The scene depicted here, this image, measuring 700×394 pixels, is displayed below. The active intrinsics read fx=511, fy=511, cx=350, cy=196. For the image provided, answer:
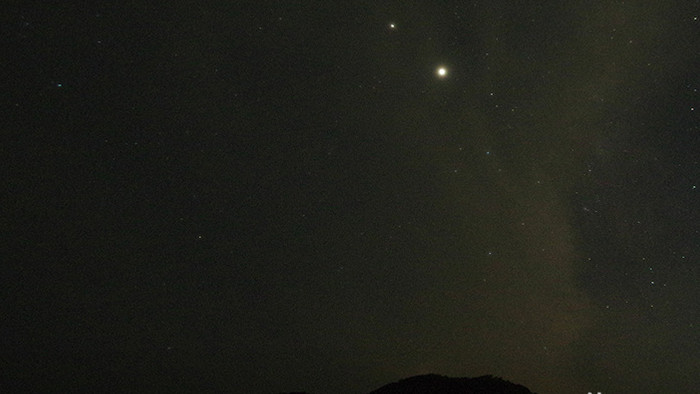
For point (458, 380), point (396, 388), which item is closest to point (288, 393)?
point (396, 388)

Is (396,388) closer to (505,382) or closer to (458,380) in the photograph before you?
(458,380)

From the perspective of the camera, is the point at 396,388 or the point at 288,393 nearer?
the point at 396,388

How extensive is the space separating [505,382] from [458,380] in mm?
2286

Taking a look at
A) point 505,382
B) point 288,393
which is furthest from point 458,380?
point 288,393

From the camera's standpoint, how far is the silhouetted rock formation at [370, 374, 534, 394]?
23.8m

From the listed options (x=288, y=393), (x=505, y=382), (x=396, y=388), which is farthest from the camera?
(x=288, y=393)

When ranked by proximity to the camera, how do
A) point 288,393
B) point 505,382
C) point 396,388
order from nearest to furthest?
point 505,382 < point 396,388 < point 288,393

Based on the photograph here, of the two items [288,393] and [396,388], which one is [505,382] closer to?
[396,388]

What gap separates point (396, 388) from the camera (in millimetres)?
26906

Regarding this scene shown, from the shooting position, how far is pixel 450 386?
984 inches

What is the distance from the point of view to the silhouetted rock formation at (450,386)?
78.1 feet

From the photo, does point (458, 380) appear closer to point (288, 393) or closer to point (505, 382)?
point (505, 382)

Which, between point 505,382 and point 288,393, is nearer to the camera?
point 505,382

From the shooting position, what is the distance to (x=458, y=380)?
84.6ft
